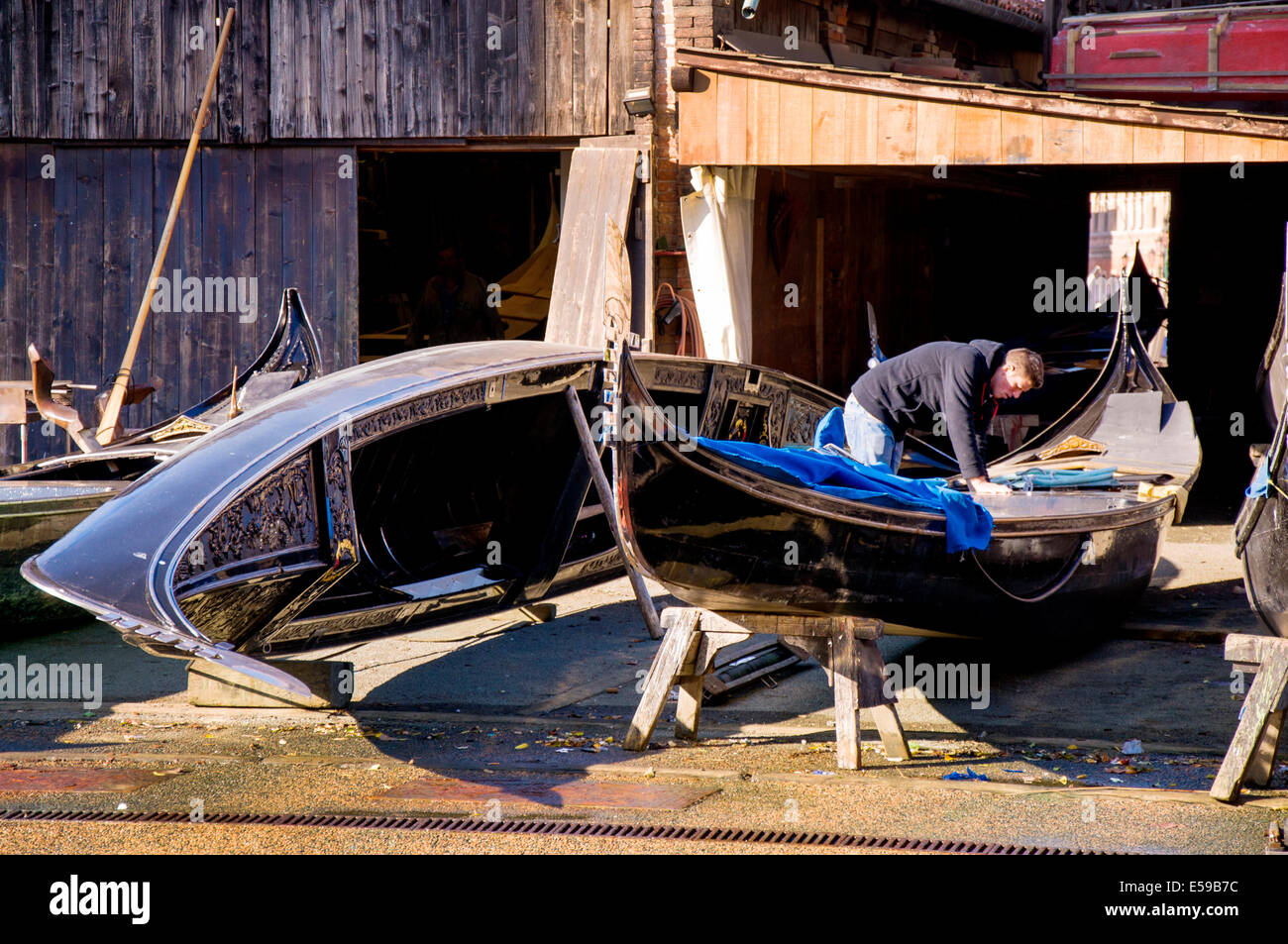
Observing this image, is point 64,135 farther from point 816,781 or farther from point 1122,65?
point 1122,65

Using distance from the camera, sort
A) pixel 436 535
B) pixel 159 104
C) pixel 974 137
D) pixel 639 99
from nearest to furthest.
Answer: pixel 436 535 < pixel 974 137 < pixel 639 99 < pixel 159 104

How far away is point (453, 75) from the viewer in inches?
433

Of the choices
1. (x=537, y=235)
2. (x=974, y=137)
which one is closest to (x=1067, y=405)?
(x=974, y=137)

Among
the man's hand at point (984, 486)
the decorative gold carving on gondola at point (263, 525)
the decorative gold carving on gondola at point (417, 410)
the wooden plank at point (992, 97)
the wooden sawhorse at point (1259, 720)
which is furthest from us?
the wooden plank at point (992, 97)

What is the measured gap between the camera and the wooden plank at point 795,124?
9586mm

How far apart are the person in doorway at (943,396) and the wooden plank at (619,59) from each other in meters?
4.21

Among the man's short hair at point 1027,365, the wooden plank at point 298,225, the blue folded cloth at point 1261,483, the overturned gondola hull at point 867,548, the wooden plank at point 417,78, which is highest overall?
the wooden plank at point 417,78

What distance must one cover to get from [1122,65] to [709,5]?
543 centimetres

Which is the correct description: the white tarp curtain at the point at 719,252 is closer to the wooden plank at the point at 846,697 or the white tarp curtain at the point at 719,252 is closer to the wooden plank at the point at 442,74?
the wooden plank at the point at 442,74

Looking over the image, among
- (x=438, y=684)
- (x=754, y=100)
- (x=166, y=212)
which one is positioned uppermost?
(x=754, y=100)

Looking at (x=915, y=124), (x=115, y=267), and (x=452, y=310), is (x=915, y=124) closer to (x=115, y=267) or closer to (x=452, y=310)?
(x=452, y=310)

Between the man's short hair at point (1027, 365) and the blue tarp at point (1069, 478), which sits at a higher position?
the man's short hair at point (1027, 365)

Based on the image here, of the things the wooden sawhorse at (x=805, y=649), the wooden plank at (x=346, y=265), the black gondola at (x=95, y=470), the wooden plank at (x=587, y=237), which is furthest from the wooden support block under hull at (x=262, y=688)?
the wooden plank at (x=346, y=265)

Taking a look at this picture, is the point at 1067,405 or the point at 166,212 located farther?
the point at 1067,405
